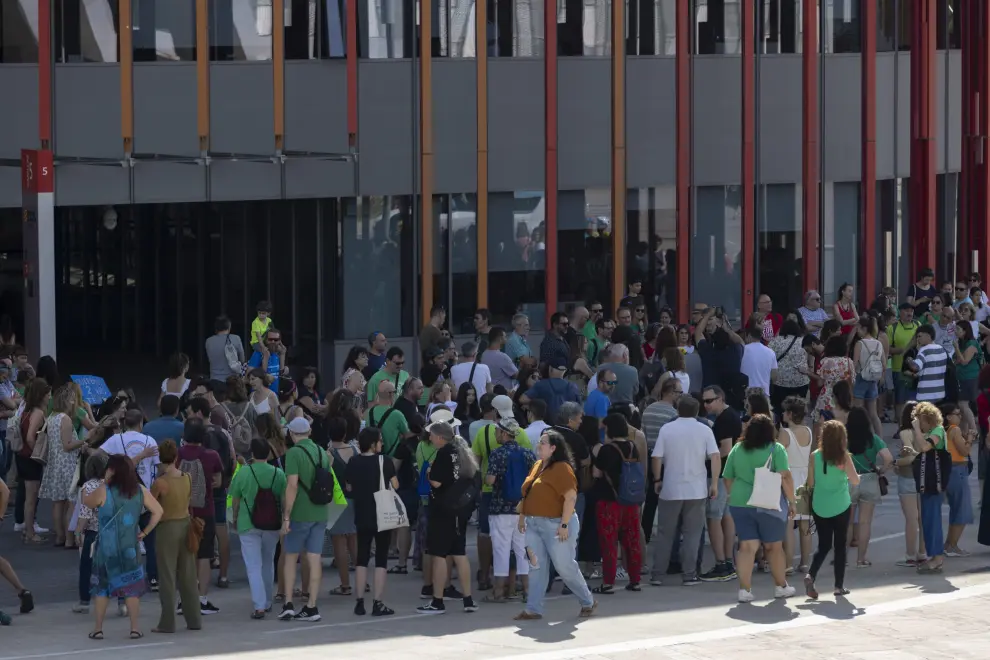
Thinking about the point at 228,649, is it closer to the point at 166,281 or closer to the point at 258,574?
the point at 258,574

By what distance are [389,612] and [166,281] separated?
773 inches

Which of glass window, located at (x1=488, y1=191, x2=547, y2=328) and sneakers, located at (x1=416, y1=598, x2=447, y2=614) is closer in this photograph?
sneakers, located at (x1=416, y1=598, x2=447, y2=614)

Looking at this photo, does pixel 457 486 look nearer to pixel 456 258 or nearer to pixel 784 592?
pixel 784 592

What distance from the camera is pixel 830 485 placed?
14.6 m

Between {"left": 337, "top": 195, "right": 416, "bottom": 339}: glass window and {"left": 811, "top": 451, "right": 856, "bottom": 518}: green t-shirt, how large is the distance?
12.7m

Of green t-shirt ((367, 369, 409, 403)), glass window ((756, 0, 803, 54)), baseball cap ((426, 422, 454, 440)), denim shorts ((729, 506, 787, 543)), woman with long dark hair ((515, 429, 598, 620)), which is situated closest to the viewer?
woman with long dark hair ((515, 429, 598, 620))

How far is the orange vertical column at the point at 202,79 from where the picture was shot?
25.0m

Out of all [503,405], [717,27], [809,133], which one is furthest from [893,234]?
[503,405]

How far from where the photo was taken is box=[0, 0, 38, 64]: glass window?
23953mm

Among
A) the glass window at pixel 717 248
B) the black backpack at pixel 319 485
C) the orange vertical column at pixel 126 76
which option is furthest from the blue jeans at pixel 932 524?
the glass window at pixel 717 248

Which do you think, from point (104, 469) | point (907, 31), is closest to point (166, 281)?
point (907, 31)

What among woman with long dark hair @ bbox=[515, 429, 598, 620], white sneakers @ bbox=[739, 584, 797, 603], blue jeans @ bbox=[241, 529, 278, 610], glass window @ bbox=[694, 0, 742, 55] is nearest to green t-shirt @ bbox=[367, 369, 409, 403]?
blue jeans @ bbox=[241, 529, 278, 610]

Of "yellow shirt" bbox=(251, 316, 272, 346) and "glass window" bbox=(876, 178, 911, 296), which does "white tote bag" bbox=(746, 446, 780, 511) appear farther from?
"glass window" bbox=(876, 178, 911, 296)

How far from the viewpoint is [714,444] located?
49.6ft
